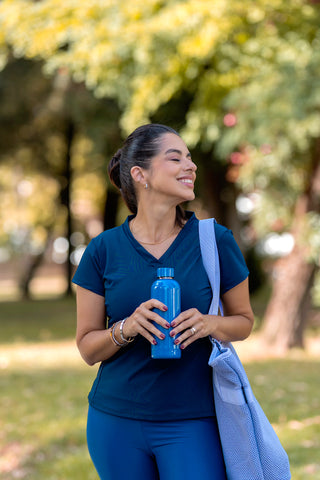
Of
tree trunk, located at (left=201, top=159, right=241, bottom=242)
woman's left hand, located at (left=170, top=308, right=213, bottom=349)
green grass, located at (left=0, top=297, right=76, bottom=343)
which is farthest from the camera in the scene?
tree trunk, located at (left=201, top=159, right=241, bottom=242)

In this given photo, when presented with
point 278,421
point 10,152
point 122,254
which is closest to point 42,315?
point 10,152

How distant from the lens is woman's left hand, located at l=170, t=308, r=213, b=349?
2227 millimetres

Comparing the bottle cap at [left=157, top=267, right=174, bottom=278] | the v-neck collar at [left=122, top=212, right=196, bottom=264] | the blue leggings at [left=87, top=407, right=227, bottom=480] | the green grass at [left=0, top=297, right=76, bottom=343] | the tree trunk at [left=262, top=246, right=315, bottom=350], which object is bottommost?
the green grass at [left=0, top=297, right=76, bottom=343]

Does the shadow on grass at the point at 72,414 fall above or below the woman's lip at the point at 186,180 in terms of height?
below

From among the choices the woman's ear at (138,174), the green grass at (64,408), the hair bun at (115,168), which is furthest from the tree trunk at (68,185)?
the woman's ear at (138,174)

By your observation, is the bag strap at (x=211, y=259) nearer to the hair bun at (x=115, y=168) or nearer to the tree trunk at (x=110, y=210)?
the hair bun at (x=115, y=168)

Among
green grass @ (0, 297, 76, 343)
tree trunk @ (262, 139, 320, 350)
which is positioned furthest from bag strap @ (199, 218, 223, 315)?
green grass @ (0, 297, 76, 343)

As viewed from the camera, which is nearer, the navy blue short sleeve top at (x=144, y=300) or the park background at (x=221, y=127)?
the navy blue short sleeve top at (x=144, y=300)

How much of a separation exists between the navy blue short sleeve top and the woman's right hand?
0.46 feet

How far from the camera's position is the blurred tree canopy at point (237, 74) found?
9.23 m

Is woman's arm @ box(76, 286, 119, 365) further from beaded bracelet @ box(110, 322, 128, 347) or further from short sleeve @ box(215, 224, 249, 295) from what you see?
short sleeve @ box(215, 224, 249, 295)

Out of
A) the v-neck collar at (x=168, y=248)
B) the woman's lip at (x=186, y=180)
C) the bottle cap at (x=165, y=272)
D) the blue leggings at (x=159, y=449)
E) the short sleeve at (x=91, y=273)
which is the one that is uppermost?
the woman's lip at (x=186, y=180)

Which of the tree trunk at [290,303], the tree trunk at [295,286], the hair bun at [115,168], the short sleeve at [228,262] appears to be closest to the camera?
the short sleeve at [228,262]

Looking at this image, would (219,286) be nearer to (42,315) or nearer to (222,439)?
(222,439)
